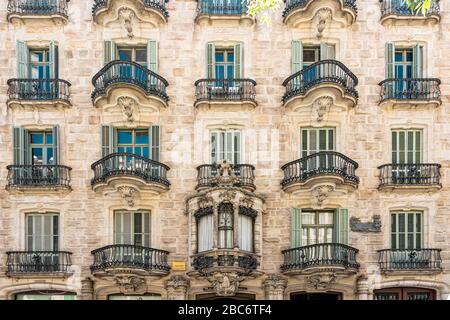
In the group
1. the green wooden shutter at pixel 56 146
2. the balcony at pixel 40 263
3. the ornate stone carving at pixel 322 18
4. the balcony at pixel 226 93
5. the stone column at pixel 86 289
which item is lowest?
the stone column at pixel 86 289

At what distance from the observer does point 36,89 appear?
20.5 metres

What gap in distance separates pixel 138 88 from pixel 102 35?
319 cm

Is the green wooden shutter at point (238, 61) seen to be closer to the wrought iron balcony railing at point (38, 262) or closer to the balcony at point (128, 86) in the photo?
the balcony at point (128, 86)

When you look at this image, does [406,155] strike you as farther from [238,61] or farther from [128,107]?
[128,107]

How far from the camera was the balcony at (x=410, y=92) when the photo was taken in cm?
2028

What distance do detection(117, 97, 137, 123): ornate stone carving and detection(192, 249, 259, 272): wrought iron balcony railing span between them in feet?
19.4

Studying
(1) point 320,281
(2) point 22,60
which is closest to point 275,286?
(1) point 320,281

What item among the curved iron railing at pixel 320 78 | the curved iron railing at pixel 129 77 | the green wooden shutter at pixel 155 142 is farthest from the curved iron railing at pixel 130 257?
the curved iron railing at pixel 320 78

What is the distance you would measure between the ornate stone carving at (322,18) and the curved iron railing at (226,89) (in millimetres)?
3381

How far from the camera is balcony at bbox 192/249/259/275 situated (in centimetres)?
1866

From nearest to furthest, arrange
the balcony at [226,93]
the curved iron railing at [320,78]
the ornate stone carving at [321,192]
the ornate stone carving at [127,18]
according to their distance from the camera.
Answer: the ornate stone carving at [321,192] → the curved iron railing at [320,78] → the balcony at [226,93] → the ornate stone carving at [127,18]

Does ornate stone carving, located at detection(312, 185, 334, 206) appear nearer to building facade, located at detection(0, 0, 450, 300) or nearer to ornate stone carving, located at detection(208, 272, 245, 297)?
building facade, located at detection(0, 0, 450, 300)

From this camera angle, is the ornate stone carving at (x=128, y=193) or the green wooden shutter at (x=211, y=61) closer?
the ornate stone carving at (x=128, y=193)

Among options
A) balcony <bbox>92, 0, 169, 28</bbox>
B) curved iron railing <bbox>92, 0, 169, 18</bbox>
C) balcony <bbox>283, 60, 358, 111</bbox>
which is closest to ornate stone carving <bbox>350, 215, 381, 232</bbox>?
balcony <bbox>283, 60, 358, 111</bbox>
